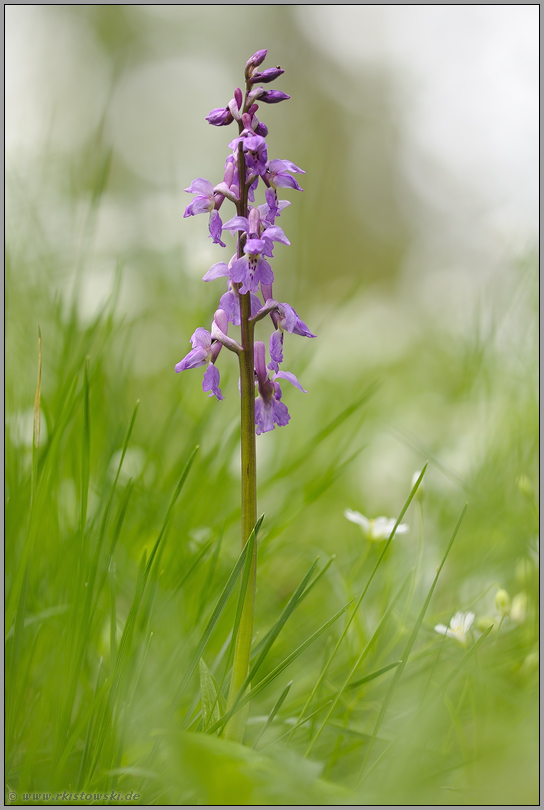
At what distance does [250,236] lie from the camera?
1.40 metres

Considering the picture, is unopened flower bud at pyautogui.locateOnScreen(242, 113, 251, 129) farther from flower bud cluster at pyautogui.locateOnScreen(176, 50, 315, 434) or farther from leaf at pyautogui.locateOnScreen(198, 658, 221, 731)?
leaf at pyautogui.locateOnScreen(198, 658, 221, 731)

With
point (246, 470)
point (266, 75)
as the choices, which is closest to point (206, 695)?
point (246, 470)

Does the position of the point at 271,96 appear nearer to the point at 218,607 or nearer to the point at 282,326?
the point at 282,326

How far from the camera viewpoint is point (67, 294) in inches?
161

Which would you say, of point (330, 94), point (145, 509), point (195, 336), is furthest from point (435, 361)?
point (330, 94)

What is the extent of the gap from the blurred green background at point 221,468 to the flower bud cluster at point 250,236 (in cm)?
47

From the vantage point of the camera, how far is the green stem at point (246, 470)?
136 centimetres

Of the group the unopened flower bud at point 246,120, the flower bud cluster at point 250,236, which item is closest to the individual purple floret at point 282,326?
the flower bud cluster at point 250,236

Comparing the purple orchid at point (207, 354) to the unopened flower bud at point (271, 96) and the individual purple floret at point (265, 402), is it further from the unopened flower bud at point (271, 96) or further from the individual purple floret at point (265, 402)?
the unopened flower bud at point (271, 96)

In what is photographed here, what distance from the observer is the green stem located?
136 cm

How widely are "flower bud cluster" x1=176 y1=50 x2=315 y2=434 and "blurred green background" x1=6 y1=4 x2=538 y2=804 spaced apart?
0.47 meters

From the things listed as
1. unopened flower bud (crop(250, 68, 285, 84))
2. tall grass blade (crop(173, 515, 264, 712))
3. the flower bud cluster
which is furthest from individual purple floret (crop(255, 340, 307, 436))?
unopened flower bud (crop(250, 68, 285, 84))

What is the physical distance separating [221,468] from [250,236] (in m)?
1.36

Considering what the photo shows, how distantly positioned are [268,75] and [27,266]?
2.81 m
